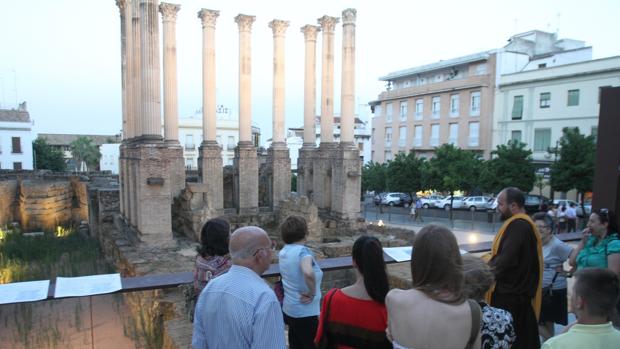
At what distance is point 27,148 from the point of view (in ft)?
155

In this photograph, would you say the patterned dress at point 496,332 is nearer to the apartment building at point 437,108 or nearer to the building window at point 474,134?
the apartment building at point 437,108

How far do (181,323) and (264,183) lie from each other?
781 inches

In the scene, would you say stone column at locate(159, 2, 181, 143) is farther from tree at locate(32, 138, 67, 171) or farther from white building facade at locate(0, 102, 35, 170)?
tree at locate(32, 138, 67, 171)

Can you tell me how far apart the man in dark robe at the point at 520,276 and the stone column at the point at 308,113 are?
19615 millimetres

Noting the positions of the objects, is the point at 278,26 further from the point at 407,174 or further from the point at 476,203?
the point at 476,203

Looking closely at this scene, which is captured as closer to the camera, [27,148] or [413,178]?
[413,178]

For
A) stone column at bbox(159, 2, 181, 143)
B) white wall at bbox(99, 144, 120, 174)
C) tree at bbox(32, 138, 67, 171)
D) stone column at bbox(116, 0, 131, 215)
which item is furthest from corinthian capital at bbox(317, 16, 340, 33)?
white wall at bbox(99, 144, 120, 174)

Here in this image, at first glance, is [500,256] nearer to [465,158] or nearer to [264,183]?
[264,183]

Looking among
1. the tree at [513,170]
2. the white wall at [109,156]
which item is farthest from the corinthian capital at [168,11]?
the white wall at [109,156]

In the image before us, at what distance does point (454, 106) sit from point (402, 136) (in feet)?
21.5

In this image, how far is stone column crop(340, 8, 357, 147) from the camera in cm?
2038

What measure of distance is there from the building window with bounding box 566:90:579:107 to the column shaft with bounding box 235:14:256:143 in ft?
77.0

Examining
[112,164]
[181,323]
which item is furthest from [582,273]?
[112,164]

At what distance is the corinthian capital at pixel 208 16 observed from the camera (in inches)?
783
